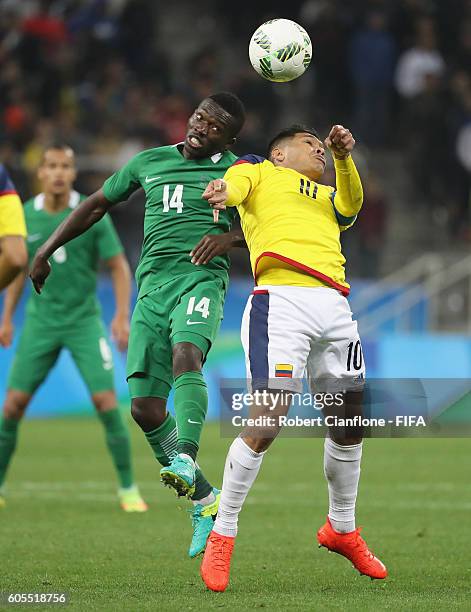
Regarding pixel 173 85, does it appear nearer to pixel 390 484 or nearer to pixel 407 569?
pixel 390 484

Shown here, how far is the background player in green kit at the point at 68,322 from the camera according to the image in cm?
983

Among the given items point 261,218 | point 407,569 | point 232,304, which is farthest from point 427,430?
point 232,304

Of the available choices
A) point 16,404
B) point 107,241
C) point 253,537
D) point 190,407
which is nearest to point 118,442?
point 16,404

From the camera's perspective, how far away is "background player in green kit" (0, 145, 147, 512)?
983 cm

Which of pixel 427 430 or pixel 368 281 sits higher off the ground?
pixel 368 281

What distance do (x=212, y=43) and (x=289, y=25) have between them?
1709 centimetres

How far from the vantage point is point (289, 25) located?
7188 mm

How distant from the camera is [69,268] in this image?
1016cm

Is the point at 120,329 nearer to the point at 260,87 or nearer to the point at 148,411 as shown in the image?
the point at 148,411

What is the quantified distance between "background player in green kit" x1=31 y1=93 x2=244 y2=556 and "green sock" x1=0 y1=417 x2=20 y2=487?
2.70 metres

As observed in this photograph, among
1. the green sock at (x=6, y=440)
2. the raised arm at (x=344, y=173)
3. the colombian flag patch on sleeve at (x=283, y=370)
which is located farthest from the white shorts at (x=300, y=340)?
the green sock at (x=6, y=440)

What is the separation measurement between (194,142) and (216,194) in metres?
1.25

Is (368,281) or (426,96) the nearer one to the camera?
(368,281)

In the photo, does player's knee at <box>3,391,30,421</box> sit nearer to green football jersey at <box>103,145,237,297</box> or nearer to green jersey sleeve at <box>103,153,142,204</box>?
green football jersey at <box>103,145,237,297</box>
